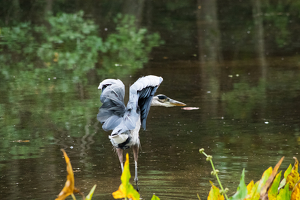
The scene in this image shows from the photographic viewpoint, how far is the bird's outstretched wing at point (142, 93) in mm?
4582

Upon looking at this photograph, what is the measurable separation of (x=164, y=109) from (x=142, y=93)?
12.0ft

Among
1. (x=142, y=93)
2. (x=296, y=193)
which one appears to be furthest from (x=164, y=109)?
(x=296, y=193)

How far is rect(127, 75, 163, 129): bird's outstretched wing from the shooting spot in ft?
15.0

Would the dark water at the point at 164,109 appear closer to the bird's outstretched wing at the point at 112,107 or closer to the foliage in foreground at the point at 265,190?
the bird's outstretched wing at the point at 112,107

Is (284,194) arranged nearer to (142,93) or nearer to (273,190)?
(273,190)

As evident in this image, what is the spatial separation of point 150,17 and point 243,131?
39.6 feet

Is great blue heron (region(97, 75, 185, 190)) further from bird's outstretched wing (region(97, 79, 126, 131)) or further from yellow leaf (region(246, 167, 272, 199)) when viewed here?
yellow leaf (region(246, 167, 272, 199))

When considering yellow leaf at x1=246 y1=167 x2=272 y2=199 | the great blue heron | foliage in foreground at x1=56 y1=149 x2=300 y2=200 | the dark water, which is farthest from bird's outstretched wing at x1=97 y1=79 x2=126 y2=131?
yellow leaf at x1=246 y1=167 x2=272 y2=199

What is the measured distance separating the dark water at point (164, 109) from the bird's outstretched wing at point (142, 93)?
0.83 meters

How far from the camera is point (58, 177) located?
5398 mm

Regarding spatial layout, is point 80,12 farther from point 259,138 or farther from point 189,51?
point 259,138

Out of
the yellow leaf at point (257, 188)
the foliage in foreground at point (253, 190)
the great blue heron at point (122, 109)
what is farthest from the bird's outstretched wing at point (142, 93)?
the yellow leaf at point (257, 188)

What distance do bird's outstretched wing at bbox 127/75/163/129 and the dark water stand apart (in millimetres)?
826

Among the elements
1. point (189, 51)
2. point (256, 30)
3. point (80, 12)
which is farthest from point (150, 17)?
point (189, 51)
